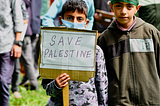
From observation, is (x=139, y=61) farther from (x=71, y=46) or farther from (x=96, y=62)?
(x=71, y=46)

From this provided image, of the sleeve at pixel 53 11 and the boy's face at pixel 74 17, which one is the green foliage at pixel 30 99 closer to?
the sleeve at pixel 53 11

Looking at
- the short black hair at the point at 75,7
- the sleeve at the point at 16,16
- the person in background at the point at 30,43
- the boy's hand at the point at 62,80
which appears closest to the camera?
the boy's hand at the point at 62,80

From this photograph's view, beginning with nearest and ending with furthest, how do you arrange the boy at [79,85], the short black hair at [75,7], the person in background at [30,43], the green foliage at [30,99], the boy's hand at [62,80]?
the boy's hand at [62,80], the boy at [79,85], the short black hair at [75,7], the green foliage at [30,99], the person in background at [30,43]

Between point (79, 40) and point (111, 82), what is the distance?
2.24 ft

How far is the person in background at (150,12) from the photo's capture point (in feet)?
12.0

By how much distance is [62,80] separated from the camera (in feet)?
6.89

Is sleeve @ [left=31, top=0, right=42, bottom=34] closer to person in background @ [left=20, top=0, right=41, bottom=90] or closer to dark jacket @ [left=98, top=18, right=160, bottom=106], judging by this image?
person in background @ [left=20, top=0, right=41, bottom=90]

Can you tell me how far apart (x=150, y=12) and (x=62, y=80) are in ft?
6.92

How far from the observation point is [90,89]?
2.31 meters

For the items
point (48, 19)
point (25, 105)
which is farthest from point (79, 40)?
point (25, 105)

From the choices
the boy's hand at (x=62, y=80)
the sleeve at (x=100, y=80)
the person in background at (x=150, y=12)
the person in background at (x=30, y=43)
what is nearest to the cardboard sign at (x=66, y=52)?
the boy's hand at (x=62, y=80)

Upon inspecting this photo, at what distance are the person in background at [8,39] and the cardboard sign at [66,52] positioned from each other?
143 centimetres

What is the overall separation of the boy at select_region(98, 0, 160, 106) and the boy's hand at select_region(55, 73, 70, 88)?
2.17ft

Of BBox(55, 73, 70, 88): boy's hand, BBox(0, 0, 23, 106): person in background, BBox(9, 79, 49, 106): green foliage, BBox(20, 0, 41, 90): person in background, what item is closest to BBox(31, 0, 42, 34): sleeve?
BBox(20, 0, 41, 90): person in background
